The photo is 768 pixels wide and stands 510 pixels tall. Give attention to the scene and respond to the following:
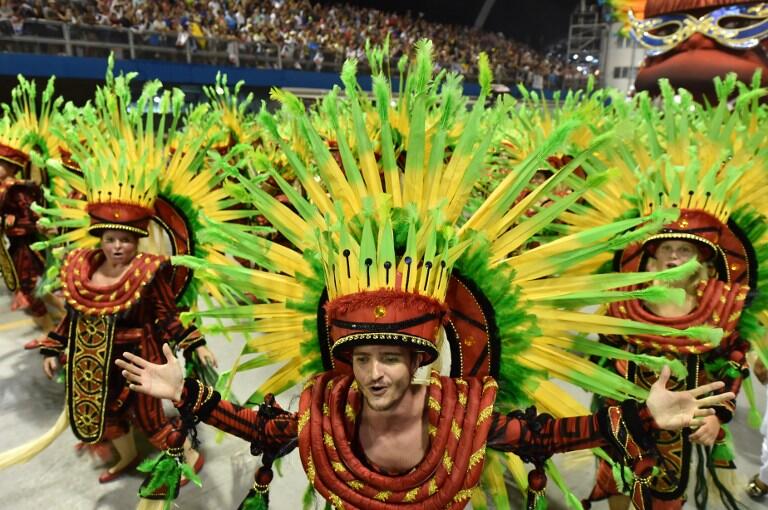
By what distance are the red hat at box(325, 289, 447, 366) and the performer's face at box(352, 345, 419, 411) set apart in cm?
5

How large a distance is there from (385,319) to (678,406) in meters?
0.74

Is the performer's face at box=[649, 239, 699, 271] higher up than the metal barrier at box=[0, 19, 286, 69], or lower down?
lower down

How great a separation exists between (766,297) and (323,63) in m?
10.4

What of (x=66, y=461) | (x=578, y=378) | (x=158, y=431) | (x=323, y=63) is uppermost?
(x=323, y=63)

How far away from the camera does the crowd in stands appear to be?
1020 centimetres

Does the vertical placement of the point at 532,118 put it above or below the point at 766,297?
above

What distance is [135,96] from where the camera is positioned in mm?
10203

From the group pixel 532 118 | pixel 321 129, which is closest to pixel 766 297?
pixel 532 118

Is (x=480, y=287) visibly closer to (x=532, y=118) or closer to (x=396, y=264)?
(x=396, y=264)

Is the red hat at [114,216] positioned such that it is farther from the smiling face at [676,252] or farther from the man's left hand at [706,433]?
the man's left hand at [706,433]

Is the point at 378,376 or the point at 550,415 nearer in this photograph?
the point at 378,376

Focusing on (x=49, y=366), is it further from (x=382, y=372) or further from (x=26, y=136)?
(x=26, y=136)

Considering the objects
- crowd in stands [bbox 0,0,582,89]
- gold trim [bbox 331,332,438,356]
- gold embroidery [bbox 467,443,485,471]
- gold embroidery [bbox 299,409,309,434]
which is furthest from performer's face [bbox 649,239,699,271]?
crowd in stands [bbox 0,0,582,89]

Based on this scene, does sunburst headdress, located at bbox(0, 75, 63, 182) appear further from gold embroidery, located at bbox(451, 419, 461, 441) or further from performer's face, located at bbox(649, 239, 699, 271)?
performer's face, located at bbox(649, 239, 699, 271)
